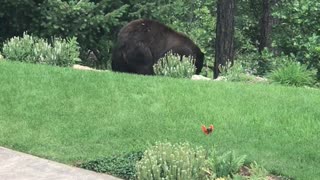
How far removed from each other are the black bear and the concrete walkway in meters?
6.19

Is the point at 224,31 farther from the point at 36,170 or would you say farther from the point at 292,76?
the point at 36,170

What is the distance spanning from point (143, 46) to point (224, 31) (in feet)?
17.9

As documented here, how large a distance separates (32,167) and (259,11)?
18886 mm

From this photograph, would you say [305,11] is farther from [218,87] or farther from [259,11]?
[259,11]

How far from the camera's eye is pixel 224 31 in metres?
17.8

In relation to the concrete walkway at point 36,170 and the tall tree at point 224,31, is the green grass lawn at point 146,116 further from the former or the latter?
the tall tree at point 224,31

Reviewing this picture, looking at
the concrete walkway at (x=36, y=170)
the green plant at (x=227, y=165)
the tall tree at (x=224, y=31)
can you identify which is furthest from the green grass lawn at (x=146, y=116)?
the tall tree at (x=224, y=31)

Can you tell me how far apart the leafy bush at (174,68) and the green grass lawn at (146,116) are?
127 centimetres

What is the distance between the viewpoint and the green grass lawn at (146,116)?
23.6ft

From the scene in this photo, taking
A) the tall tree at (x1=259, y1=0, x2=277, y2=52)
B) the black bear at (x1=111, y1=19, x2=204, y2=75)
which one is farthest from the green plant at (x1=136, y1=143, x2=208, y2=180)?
the tall tree at (x1=259, y1=0, x2=277, y2=52)

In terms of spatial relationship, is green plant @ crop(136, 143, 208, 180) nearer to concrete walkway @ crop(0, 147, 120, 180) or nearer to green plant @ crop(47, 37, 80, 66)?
concrete walkway @ crop(0, 147, 120, 180)

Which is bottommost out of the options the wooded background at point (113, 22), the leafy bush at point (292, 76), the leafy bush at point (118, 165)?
the leafy bush at point (118, 165)

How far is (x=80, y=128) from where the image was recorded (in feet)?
25.8

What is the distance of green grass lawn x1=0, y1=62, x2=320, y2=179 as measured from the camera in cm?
719
